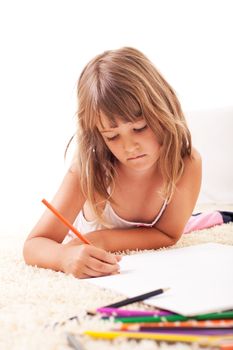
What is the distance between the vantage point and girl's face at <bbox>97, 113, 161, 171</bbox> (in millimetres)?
975

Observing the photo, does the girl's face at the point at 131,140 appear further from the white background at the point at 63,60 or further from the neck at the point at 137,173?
the white background at the point at 63,60

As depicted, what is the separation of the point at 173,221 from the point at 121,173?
0.15 m

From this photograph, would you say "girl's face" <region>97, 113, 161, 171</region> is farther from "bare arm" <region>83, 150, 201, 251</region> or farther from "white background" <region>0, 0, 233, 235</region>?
"white background" <region>0, 0, 233, 235</region>

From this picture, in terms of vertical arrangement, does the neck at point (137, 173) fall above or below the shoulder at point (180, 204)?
above

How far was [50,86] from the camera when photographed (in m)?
2.21

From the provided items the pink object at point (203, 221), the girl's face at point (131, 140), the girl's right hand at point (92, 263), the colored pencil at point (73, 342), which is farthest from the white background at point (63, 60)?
the colored pencil at point (73, 342)

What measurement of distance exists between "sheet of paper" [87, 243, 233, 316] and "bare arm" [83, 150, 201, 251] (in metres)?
0.06

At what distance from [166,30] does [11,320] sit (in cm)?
184

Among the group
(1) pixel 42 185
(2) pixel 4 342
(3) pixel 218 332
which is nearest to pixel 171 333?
(3) pixel 218 332

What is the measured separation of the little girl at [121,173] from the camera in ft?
3.18

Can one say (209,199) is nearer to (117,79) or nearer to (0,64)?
(0,64)

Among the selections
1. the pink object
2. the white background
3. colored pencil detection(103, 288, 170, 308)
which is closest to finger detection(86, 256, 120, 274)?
colored pencil detection(103, 288, 170, 308)

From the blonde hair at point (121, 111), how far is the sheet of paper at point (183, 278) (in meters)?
0.19

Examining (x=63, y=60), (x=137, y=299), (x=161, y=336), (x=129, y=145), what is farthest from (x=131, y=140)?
(x=63, y=60)
